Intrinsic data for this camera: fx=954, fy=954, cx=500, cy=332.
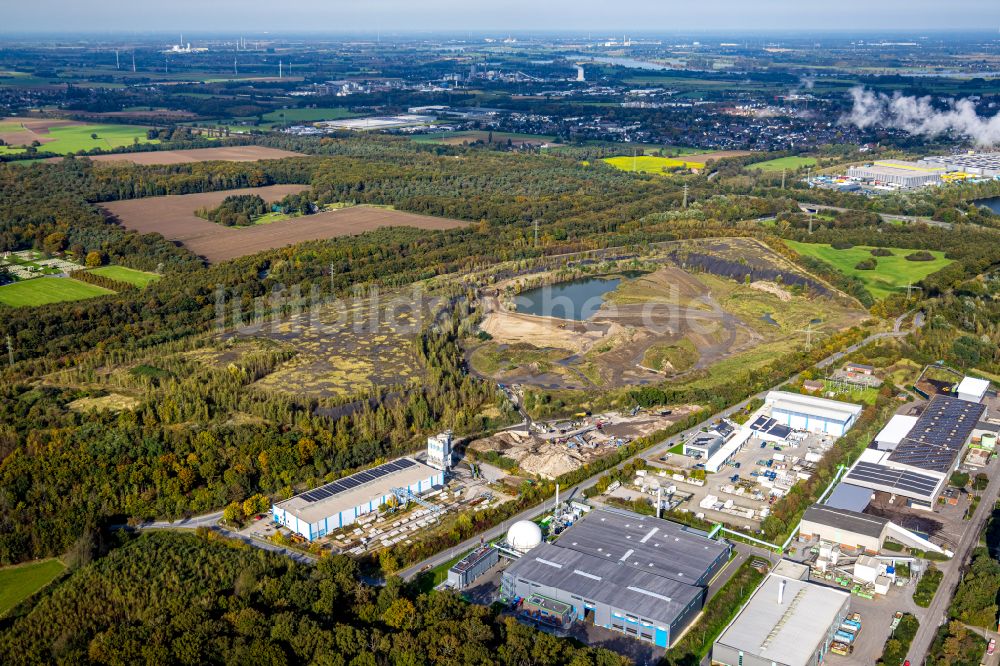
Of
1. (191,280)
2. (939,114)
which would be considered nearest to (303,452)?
(191,280)

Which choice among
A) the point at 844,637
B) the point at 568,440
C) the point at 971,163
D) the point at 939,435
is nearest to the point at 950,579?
the point at 844,637

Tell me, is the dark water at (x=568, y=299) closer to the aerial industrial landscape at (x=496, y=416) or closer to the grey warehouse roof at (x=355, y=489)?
the aerial industrial landscape at (x=496, y=416)

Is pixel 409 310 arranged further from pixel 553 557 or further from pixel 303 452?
pixel 553 557

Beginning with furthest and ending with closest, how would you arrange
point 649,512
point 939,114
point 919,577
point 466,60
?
point 466,60 < point 939,114 < point 649,512 < point 919,577

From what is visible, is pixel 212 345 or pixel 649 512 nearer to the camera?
pixel 649 512

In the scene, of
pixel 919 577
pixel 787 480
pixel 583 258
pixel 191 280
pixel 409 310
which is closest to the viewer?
pixel 919 577

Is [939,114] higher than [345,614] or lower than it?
higher

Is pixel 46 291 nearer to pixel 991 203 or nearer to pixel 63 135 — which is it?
pixel 63 135
